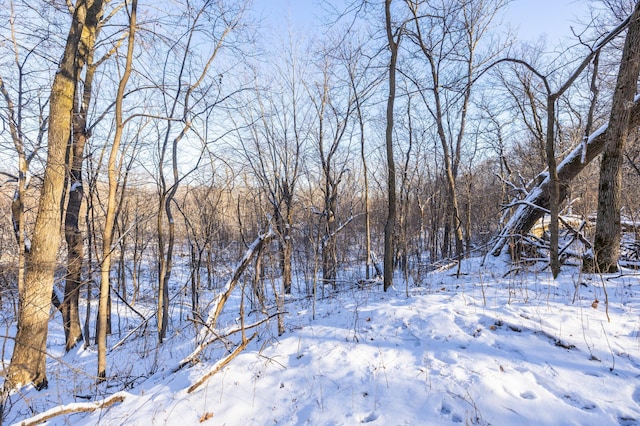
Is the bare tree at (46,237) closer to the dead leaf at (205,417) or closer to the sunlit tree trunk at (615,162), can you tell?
the dead leaf at (205,417)

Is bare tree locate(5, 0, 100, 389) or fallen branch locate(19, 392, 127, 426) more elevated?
bare tree locate(5, 0, 100, 389)

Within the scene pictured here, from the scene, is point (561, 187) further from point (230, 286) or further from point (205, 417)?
point (205, 417)

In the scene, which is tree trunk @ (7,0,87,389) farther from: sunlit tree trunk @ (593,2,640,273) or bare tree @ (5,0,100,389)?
sunlit tree trunk @ (593,2,640,273)

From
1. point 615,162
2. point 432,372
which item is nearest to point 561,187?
point 615,162

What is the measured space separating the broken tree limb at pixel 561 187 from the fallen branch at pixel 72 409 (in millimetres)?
7077

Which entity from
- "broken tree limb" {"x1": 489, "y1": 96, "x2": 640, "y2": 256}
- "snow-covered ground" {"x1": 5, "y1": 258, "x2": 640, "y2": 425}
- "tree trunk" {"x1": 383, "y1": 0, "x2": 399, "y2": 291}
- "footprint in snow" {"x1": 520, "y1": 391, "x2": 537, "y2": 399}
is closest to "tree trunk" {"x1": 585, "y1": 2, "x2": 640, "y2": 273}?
"snow-covered ground" {"x1": 5, "y1": 258, "x2": 640, "y2": 425}

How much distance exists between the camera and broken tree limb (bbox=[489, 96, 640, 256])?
6168 millimetres

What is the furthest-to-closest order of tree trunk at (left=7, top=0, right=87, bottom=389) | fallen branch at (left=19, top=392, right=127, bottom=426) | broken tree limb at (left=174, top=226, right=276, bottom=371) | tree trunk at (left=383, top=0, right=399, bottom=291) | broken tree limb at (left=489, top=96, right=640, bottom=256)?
broken tree limb at (left=489, top=96, right=640, bottom=256), tree trunk at (left=383, top=0, right=399, bottom=291), broken tree limb at (left=174, top=226, right=276, bottom=371), tree trunk at (left=7, top=0, right=87, bottom=389), fallen branch at (left=19, top=392, right=127, bottom=426)

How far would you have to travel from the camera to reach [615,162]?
495 centimetres

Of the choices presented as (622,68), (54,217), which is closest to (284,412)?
(54,217)

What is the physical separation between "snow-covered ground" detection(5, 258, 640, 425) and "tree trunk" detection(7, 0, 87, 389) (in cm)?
82

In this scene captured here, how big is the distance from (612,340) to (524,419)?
1790 millimetres

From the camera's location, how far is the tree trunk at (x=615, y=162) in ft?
15.9

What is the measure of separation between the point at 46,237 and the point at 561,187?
35.1ft
